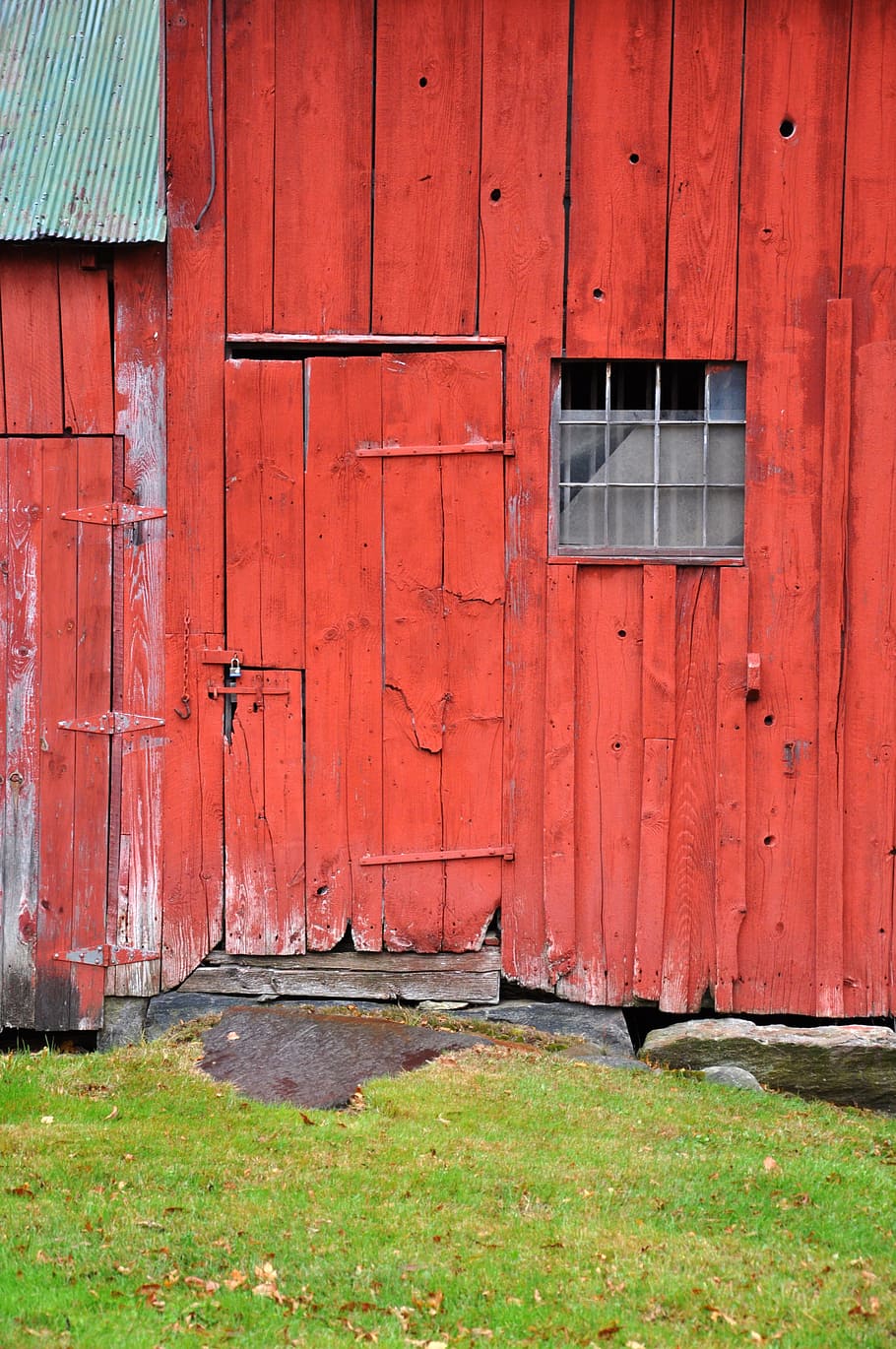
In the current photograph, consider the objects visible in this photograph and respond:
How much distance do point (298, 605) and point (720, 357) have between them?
2313mm

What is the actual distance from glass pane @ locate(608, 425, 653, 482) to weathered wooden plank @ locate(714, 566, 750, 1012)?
0.61m

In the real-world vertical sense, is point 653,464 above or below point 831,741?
above

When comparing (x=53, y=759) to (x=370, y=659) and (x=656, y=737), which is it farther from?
(x=656, y=737)

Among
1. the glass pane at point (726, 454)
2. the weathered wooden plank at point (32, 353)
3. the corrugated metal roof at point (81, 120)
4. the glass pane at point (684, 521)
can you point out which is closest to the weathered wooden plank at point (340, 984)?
the glass pane at point (684, 521)

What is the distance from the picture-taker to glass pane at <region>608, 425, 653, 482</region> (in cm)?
615

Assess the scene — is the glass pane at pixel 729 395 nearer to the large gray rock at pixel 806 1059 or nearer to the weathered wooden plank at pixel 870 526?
the weathered wooden plank at pixel 870 526

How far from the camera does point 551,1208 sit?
4.12 m

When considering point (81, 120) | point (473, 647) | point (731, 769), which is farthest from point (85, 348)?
point (731, 769)

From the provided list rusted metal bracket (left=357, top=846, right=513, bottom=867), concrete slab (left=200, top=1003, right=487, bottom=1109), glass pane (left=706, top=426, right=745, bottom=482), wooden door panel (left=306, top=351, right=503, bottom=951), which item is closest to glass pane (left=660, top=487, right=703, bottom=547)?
glass pane (left=706, top=426, right=745, bottom=482)

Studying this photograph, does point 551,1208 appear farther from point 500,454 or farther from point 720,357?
point 720,357

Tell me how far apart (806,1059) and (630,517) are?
8.57 feet

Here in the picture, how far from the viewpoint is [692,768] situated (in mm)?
6148

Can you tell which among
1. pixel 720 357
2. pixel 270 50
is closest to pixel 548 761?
pixel 720 357

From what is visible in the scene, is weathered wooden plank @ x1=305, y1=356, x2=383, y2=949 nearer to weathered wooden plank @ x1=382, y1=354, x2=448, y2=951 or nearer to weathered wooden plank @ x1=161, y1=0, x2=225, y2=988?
weathered wooden plank @ x1=382, y1=354, x2=448, y2=951
